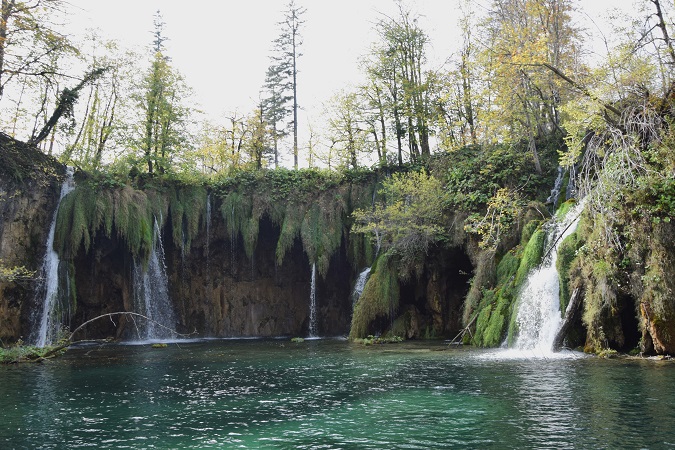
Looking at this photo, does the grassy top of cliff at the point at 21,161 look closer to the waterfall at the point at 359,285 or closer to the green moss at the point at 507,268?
the waterfall at the point at 359,285

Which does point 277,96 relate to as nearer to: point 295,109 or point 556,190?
point 295,109

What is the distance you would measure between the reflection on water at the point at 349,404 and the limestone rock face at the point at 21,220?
8.79 m

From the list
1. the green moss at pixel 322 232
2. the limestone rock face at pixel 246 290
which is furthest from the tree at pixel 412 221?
the limestone rock face at pixel 246 290

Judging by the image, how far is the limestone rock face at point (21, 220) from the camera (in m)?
22.1

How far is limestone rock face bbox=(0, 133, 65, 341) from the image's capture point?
2209cm

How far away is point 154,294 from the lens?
87.5 feet

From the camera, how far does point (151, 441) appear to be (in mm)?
7141

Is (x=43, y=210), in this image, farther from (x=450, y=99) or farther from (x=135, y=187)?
(x=450, y=99)

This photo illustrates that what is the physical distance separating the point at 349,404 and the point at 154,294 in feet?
64.3

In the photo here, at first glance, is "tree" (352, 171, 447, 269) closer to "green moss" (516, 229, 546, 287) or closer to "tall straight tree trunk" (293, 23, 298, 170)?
"green moss" (516, 229, 546, 287)

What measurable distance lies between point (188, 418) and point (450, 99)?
25.6 m

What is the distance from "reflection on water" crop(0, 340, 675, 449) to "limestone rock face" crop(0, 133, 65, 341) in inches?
346

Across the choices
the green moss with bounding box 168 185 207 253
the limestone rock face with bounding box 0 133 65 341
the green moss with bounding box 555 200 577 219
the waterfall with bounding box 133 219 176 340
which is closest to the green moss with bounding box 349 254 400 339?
the green moss with bounding box 555 200 577 219

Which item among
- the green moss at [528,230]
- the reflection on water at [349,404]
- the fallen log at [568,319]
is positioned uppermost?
the green moss at [528,230]
